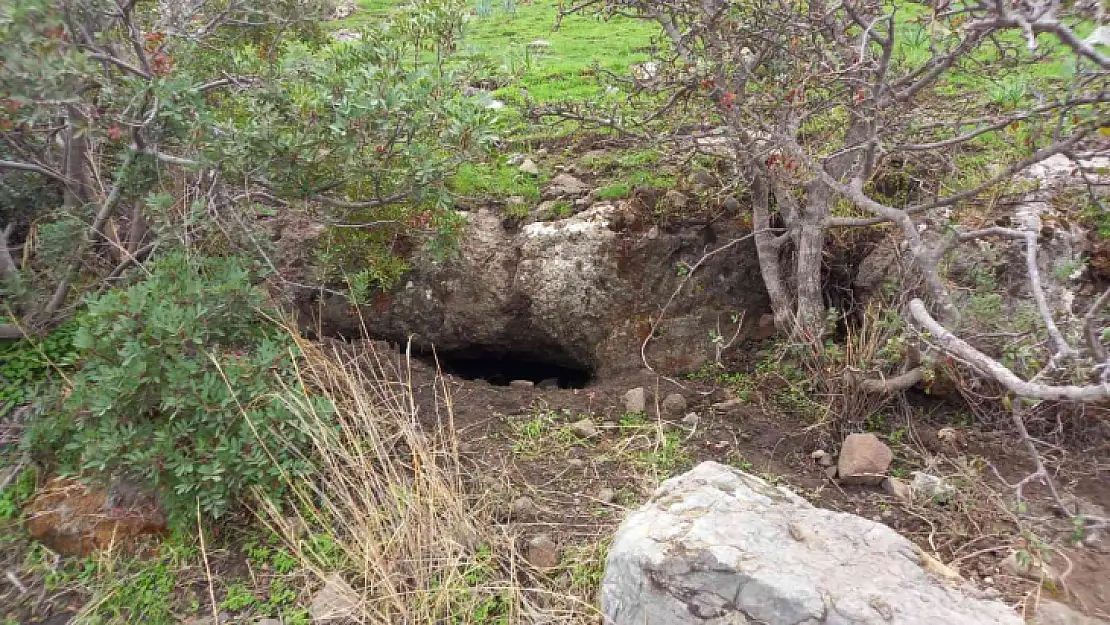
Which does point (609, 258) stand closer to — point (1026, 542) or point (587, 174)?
point (587, 174)

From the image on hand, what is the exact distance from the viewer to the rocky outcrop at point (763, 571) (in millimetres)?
2125

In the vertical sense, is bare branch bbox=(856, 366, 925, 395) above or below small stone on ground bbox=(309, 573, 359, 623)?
above

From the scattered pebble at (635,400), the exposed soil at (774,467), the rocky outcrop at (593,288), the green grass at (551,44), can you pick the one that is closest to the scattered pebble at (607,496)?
the exposed soil at (774,467)

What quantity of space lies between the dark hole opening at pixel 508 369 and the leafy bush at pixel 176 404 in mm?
1724

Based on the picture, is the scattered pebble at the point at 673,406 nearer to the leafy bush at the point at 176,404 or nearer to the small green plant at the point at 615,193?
the small green plant at the point at 615,193

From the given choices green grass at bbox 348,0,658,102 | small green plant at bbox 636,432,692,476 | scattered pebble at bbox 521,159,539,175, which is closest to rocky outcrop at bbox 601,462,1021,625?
small green plant at bbox 636,432,692,476

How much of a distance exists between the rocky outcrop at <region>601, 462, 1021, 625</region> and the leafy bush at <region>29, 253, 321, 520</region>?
5.18 feet

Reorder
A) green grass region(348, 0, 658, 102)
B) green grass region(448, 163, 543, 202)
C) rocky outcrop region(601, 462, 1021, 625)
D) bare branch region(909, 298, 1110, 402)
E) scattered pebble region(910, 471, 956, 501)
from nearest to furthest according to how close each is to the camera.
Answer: bare branch region(909, 298, 1110, 402)
rocky outcrop region(601, 462, 1021, 625)
scattered pebble region(910, 471, 956, 501)
green grass region(448, 163, 543, 202)
green grass region(348, 0, 658, 102)

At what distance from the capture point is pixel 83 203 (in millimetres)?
3984

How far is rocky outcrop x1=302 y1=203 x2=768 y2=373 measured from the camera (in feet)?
14.4

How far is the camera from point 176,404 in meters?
2.95

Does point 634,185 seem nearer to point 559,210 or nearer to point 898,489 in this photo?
point 559,210

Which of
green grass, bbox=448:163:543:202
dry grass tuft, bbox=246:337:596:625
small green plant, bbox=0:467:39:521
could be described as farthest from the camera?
green grass, bbox=448:163:543:202

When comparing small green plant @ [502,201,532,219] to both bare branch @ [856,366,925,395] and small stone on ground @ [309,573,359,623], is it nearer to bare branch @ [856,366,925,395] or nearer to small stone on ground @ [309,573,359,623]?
bare branch @ [856,366,925,395]
